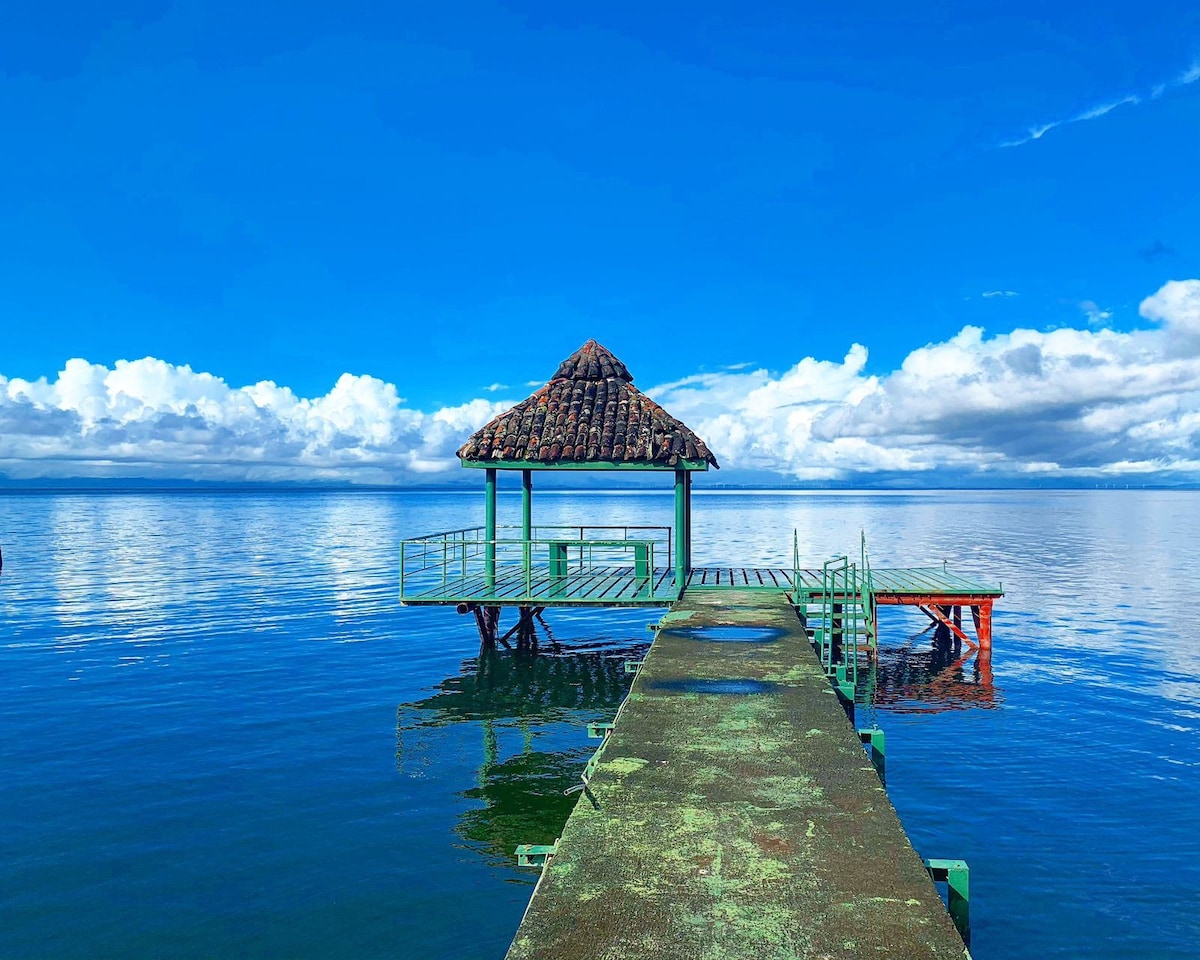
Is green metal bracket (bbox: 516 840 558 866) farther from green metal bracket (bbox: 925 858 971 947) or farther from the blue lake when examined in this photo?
the blue lake

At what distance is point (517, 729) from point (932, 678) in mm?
11696

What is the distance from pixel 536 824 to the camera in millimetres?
11641

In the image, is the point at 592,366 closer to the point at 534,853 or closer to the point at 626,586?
the point at 626,586

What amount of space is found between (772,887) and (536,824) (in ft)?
22.7

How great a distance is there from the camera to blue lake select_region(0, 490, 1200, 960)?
30.6 ft

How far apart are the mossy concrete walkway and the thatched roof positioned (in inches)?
389

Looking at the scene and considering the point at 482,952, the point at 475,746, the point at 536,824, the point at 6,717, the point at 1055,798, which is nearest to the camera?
the point at 482,952

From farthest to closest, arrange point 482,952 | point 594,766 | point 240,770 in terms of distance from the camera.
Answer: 1. point 240,770
2. point 482,952
3. point 594,766

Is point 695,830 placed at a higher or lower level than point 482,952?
higher

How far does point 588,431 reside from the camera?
20250 millimetres

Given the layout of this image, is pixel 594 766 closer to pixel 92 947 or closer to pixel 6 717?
pixel 92 947

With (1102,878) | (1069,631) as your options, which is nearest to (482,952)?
(1102,878)

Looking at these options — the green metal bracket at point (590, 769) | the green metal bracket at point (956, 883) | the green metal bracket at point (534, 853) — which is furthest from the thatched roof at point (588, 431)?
the green metal bracket at point (956, 883)

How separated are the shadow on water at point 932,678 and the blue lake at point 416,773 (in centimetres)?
13
